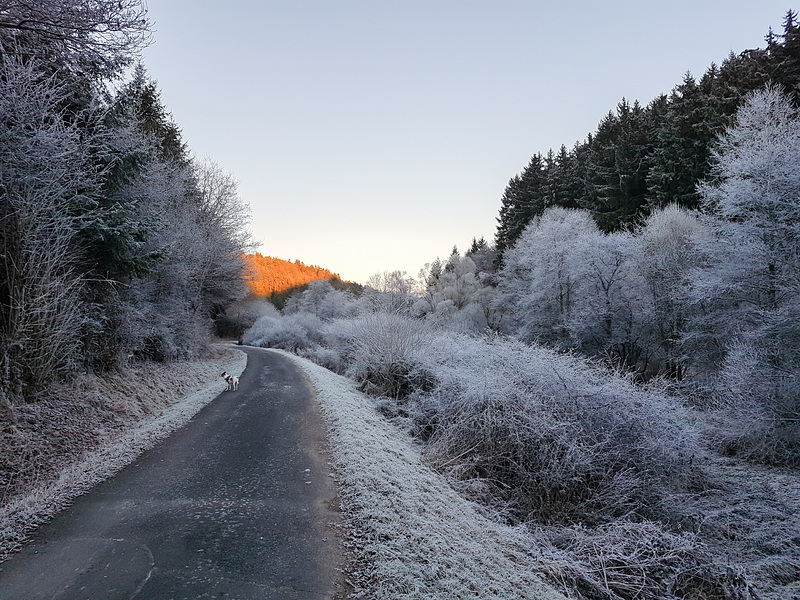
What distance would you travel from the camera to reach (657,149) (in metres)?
27.6

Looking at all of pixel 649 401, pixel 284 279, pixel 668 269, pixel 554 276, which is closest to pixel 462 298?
pixel 554 276

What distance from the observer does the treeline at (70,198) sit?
7.36 metres

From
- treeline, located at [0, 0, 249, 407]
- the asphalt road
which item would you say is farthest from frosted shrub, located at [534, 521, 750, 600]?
treeline, located at [0, 0, 249, 407]

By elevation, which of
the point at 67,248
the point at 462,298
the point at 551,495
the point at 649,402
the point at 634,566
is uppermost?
the point at 462,298

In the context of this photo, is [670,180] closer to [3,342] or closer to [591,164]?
[591,164]

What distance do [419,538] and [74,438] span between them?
678cm

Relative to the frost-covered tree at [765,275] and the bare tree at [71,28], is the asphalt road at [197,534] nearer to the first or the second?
the bare tree at [71,28]

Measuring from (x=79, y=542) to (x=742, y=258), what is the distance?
18.0 metres

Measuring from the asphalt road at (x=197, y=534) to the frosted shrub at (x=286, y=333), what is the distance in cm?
3539

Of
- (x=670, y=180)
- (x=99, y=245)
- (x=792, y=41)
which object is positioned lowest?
(x=99, y=245)

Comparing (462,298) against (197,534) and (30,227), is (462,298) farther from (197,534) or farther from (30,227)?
(197,534)

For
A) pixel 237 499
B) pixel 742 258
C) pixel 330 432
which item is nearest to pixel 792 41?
pixel 742 258

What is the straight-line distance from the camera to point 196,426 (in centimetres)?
929

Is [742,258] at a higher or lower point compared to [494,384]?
higher
